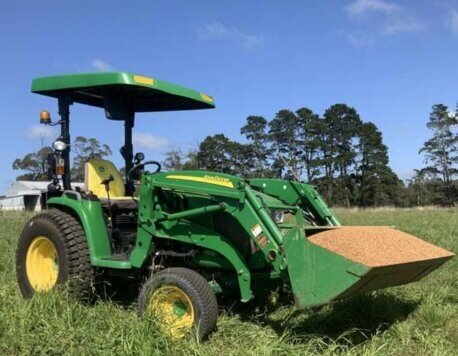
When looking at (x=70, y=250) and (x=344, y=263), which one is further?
(x=70, y=250)

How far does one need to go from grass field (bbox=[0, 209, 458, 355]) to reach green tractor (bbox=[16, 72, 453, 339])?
0.90 ft

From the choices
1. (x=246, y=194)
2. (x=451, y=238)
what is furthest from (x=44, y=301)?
(x=451, y=238)

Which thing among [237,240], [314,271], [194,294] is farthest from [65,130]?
[314,271]

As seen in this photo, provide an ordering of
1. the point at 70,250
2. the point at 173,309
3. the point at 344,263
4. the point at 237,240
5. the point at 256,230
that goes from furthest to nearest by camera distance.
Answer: the point at 70,250, the point at 237,240, the point at 173,309, the point at 256,230, the point at 344,263

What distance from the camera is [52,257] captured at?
19.9 ft

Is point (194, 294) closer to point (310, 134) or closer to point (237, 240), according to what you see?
point (237, 240)

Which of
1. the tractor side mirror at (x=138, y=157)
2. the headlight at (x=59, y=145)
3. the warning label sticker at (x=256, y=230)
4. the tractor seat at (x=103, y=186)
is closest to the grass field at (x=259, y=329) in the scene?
the warning label sticker at (x=256, y=230)

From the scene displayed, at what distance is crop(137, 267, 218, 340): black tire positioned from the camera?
4574mm

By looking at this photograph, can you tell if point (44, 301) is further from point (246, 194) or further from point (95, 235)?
point (246, 194)

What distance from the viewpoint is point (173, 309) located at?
190 inches

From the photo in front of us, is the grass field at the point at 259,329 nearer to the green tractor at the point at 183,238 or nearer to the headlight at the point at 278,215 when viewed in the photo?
the green tractor at the point at 183,238

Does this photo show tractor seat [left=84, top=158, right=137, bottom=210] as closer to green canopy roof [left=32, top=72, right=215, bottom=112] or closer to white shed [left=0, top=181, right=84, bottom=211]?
→ green canopy roof [left=32, top=72, right=215, bottom=112]

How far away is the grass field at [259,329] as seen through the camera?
Answer: 4.29 m

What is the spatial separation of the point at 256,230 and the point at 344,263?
0.85 metres
